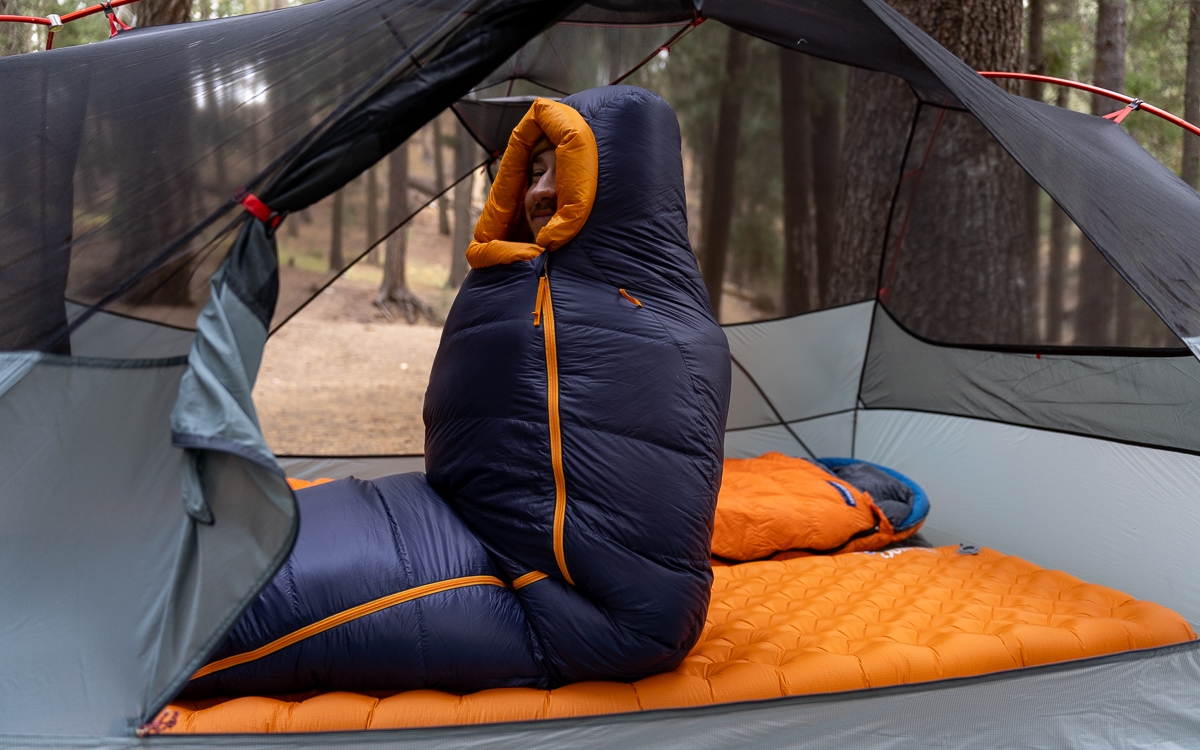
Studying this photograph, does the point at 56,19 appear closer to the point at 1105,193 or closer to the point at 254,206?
the point at 254,206

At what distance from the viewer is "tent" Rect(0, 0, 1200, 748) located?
1322 millimetres

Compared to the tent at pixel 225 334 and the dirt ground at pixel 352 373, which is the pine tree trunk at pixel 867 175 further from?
the tent at pixel 225 334

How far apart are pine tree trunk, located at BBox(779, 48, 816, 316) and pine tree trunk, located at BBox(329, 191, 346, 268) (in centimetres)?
381

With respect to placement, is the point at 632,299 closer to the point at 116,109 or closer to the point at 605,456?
the point at 605,456

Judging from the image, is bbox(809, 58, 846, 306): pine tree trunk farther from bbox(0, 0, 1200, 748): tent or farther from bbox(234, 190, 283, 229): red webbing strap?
bbox(234, 190, 283, 229): red webbing strap

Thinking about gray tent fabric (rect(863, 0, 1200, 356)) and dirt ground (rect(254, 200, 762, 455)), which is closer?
gray tent fabric (rect(863, 0, 1200, 356))

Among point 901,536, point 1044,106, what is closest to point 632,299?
point 1044,106

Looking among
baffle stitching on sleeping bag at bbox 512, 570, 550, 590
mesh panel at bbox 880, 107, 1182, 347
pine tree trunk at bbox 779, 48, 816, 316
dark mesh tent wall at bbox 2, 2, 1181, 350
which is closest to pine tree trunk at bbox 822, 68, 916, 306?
dark mesh tent wall at bbox 2, 2, 1181, 350

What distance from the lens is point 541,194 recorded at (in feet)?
5.93

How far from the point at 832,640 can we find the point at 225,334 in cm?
150

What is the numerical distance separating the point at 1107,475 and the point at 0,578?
2.92 m

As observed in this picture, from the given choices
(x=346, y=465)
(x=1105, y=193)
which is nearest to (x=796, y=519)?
(x=1105, y=193)

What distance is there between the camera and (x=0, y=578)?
4.59ft

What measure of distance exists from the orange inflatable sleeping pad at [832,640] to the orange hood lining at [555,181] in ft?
3.04
